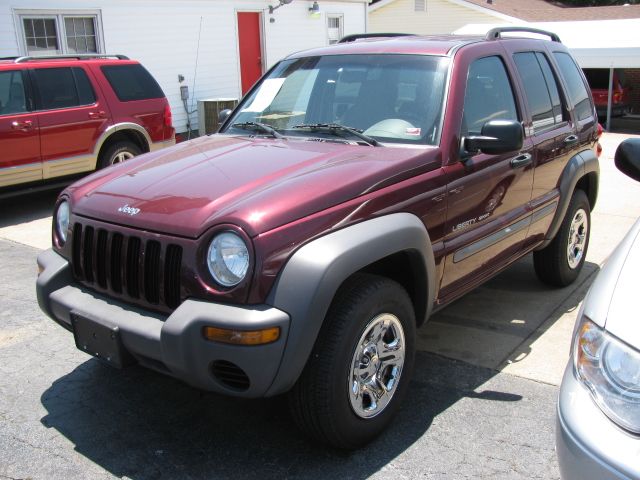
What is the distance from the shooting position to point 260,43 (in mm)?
15984

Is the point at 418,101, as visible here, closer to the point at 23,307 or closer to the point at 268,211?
the point at 268,211

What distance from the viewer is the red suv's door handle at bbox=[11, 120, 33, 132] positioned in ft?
25.9

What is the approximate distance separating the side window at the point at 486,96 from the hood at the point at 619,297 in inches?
58.7

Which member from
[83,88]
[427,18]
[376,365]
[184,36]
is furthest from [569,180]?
[427,18]

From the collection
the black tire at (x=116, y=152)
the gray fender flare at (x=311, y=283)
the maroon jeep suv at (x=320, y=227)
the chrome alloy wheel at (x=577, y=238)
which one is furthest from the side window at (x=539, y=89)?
the black tire at (x=116, y=152)

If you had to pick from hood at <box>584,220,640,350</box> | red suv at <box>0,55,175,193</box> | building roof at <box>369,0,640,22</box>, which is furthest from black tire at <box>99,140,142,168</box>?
building roof at <box>369,0,640,22</box>

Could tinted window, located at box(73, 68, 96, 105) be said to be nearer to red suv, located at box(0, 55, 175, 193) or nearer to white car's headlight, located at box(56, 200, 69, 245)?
red suv, located at box(0, 55, 175, 193)

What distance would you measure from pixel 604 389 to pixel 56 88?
7.85 meters

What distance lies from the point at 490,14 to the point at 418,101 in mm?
23186

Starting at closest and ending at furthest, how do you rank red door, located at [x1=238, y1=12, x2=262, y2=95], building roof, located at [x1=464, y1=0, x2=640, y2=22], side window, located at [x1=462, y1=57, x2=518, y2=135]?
side window, located at [x1=462, y1=57, x2=518, y2=135] → red door, located at [x1=238, y1=12, x2=262, y2=95] → building roof, located at [x1=464, y1=0, x2=640, y2=22]

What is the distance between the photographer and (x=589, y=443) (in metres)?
2.11

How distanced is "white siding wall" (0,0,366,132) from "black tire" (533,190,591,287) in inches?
365

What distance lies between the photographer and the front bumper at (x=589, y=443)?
2.02 meters

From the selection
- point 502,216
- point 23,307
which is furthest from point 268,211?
point 23,307
